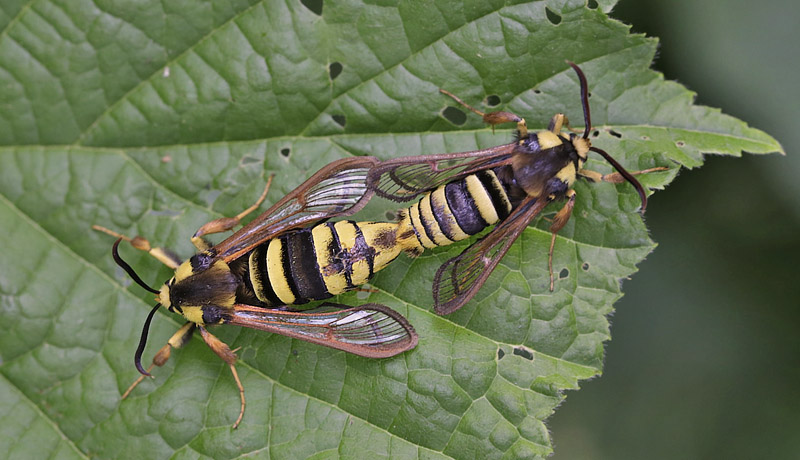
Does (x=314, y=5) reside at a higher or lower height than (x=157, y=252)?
higher

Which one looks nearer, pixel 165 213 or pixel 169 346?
pixel 169 346

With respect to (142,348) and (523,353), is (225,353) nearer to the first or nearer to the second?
(142,348)

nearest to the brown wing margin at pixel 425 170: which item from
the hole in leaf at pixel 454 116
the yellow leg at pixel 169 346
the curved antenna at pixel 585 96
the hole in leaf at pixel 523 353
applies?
the hole in leaf at pixel 454 116

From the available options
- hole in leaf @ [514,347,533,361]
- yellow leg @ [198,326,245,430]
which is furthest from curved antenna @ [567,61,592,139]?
yellow leg @ [198,326,245,430]

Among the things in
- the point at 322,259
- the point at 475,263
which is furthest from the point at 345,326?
the point at 475,263

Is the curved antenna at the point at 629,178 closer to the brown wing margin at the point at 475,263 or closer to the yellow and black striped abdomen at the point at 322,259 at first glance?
the brown wing margin at the point at 475,263

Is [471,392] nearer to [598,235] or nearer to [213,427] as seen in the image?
[598,235]
